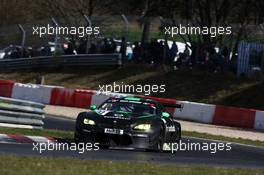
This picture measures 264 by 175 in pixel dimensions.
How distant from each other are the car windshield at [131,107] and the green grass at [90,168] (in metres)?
3.96

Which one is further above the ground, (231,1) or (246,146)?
(231,1)

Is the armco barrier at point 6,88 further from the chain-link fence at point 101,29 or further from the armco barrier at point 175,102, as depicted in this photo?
the chain-link fence at point 101,29

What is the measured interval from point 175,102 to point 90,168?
53.2ft

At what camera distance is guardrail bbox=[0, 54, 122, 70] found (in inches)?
1382

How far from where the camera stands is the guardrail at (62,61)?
115ft

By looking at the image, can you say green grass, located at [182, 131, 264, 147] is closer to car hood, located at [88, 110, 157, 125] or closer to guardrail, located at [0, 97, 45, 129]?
guardrail, located at [0, 97, 45, 129]

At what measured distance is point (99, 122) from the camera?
47.6 feet

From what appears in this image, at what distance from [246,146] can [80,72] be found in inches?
716

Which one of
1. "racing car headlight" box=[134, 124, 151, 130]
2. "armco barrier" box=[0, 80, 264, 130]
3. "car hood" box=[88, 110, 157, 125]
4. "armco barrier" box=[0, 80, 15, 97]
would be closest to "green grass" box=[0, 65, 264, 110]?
"armco barrier" box=[0, 80, 264, 130]

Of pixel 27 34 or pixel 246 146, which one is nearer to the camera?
pixel 246 146

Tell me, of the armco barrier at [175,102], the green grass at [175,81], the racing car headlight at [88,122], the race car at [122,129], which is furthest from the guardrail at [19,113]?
the green grass at [175,81]

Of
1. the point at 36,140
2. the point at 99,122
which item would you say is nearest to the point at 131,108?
the point at 99,122

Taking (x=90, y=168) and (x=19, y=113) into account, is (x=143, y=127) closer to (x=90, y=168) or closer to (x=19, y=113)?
(x=19, y=113)

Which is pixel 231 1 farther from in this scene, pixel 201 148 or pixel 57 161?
pixel 57 161
